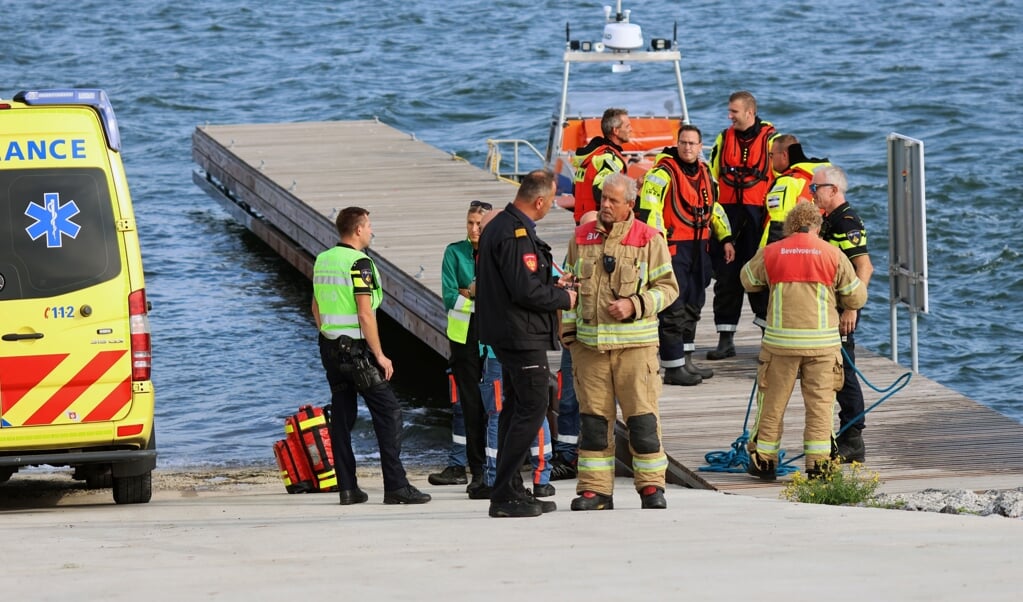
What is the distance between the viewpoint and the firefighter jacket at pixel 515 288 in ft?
24.5

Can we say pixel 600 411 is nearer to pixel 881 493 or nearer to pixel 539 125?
pixel 881 493

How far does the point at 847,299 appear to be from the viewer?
344 inches

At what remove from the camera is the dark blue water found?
16281mm

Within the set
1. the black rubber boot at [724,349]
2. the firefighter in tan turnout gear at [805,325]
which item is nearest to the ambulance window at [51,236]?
the firefighter in tan turnout gear at [805,325]

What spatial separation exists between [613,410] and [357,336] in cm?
149

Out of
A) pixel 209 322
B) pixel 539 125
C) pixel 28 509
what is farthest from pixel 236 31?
pixel 28 509

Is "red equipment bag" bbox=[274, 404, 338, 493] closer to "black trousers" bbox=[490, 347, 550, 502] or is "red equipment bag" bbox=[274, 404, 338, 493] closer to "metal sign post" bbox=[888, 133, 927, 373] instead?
"black trousers" bbox=[490, 347, 550, 502]

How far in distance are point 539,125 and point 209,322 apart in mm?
15943

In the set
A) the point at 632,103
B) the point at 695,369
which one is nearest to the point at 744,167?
the point at 695,369

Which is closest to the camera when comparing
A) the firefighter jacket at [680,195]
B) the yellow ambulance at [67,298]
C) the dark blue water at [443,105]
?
the yellow ambulance at [67,298]

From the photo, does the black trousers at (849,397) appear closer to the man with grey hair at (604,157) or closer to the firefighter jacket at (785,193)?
the firefighter jacket at (785,193)

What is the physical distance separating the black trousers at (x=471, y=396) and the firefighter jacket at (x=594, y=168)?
7.14ft

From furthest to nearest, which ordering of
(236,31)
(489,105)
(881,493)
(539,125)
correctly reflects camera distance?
1. (236,31)
2. (489,105)
3. (539,125)
4. (881,493)

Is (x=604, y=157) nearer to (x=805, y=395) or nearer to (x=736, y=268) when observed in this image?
(x=736, y=268)
